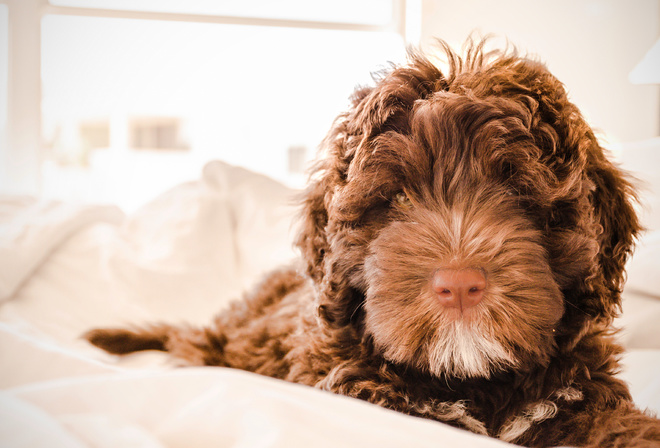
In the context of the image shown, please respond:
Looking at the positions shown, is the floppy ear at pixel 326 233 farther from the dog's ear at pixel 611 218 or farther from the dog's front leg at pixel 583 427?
the dog's ear at pixel 611 218

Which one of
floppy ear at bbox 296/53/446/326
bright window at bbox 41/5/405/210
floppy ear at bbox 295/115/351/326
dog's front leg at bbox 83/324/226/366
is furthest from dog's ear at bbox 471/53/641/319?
bright window at bbox 41/5/405/210

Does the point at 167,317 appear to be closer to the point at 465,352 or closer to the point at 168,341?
the point at 168,341

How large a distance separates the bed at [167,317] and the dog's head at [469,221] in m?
0.37

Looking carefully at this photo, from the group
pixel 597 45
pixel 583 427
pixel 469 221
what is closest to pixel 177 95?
pixel 597 45

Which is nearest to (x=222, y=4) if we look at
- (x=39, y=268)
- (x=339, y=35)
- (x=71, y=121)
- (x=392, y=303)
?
(x=339, y=35)

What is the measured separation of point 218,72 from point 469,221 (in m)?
5.15

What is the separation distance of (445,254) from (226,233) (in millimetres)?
2249

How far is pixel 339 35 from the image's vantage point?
562 cm

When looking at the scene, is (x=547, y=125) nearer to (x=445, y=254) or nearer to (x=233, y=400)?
(x=445, y=254)

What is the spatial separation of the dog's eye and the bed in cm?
65

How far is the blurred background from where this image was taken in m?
4.14

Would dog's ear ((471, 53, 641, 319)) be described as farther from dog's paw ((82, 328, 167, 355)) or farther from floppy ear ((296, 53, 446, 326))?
dog's paw ((82, 328, 167, 355))

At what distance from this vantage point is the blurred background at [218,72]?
4.14m

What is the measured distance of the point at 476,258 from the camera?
1.33 meters
